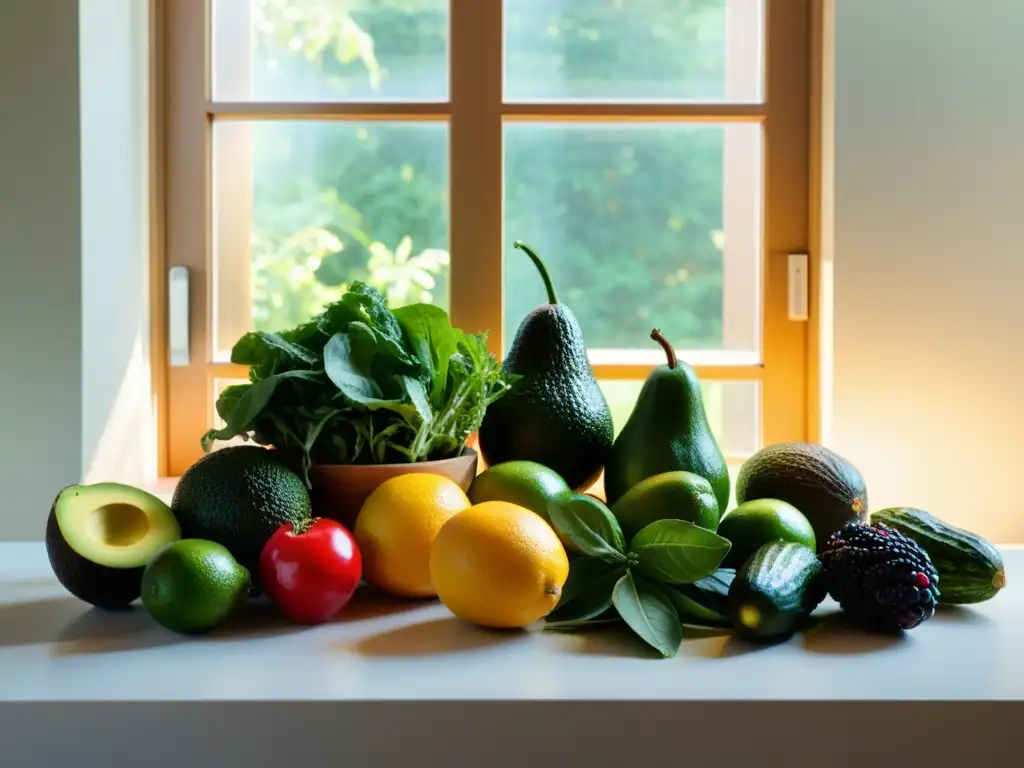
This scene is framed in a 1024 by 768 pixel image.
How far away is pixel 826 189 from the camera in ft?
4.74

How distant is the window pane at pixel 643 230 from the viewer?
1528 mm

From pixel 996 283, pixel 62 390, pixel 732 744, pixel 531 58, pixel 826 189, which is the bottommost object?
pixel 732 744

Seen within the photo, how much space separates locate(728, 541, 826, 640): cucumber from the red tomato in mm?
268

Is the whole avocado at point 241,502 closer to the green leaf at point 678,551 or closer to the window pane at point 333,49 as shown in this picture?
the green leaf at point 678,551

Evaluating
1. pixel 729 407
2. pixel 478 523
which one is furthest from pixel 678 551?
pixel 729 407

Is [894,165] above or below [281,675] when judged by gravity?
above

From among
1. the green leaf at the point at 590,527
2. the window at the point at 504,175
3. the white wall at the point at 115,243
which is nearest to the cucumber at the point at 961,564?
the green leaf at the point at 590,527

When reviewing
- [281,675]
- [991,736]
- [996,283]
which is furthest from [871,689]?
[996,283]

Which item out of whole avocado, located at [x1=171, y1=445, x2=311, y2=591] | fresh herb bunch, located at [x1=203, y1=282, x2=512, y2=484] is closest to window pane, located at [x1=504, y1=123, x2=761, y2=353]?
fresh herb bunch, located at [x1=203, y1=282, x2=512, y2=484]

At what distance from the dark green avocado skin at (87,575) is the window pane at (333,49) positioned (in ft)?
3.19

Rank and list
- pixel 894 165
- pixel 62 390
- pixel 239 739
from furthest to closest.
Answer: pixel 894 165, pixel 62 390, pixel 239 739

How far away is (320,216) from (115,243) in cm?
31

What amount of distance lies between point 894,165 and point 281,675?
3.76 ft

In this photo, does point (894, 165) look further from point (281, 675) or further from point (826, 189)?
point (281, 675)
